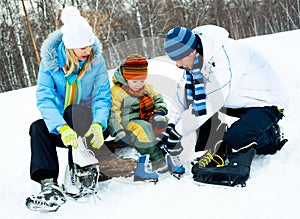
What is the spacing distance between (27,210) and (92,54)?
891 millimetres

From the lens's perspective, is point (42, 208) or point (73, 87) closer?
point (42, 208)

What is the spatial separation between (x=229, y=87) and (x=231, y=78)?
0.15ft

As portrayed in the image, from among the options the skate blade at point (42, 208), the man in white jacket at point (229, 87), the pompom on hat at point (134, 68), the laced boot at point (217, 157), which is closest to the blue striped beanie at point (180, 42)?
the man in white jacket at point (229, 87)

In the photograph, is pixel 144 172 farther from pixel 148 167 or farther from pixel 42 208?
pixel 42 208

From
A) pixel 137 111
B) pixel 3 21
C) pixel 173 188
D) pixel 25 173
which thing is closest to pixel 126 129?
pixel 137 111

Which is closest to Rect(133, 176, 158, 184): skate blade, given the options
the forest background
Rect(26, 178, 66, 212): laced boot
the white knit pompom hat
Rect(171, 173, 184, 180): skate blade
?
Rect(171, 173, 184, 180): skate blade

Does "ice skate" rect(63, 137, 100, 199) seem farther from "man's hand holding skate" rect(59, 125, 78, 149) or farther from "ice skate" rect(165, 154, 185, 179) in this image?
"ice skate" rect(165, 154, 185, 179)

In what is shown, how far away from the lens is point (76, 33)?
1.81m

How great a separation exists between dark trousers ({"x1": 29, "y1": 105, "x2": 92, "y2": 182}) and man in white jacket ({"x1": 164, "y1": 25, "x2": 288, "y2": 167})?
568 millimetres

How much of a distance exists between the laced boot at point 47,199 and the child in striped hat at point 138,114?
457mm

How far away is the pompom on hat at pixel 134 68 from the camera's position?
207 cm

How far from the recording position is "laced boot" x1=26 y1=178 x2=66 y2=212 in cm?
159

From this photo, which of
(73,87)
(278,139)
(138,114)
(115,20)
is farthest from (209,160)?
(115,20)

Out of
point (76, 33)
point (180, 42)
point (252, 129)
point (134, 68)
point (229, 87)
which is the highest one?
point (76, 33)
